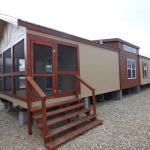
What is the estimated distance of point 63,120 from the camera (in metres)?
4.30

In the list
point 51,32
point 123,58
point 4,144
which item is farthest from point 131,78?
point 4,144

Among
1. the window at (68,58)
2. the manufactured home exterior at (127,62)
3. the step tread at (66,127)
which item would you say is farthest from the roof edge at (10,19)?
the manufactured home exterior at (127,62)

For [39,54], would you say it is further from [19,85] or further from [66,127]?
[66,127]

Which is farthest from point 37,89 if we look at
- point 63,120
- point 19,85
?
point 19,85

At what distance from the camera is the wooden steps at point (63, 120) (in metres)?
3.67

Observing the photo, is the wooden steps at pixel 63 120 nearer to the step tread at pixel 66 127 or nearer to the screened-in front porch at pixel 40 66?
the step tread at pixel 66 127

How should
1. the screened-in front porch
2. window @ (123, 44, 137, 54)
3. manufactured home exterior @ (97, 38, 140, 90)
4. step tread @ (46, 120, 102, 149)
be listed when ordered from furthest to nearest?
window @ (123, 44, 137, 54)
manufactured home exterior @ (97, 38, 140, 90)
the screened-in front porch
step tread @ (46, 120, 102, 149)

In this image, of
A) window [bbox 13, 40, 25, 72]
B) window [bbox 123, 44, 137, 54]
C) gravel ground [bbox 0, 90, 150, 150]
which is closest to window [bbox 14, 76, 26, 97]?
window [bbox 13, 40, 25, 72]

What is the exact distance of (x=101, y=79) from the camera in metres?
7.46

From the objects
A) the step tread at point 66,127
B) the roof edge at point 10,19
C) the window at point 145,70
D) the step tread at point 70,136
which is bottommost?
the step tread at point 70,136

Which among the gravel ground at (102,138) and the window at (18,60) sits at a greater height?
the window at (18,60)

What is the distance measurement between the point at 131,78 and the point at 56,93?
293 inches

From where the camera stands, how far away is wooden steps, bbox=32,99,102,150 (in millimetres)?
3674

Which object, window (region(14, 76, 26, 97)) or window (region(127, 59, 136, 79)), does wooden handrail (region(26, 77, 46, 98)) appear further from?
window (region(127, 59, 136, 79))
